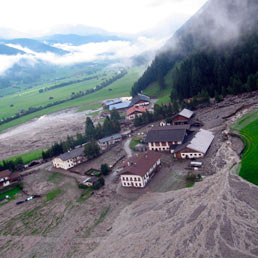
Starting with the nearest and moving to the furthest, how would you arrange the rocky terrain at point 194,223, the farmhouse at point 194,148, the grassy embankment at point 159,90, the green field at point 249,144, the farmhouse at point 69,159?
the rocky terrain at point 194,223 → the green field at point 249,144 → the farmhouse at point 194,148 → the farmhouse at point 69,159 → the grassy embankment at point 159,90

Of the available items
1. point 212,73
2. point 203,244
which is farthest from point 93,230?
point 212,73

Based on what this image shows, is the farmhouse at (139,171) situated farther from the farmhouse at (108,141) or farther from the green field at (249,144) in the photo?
the farmhouse at (108,141)

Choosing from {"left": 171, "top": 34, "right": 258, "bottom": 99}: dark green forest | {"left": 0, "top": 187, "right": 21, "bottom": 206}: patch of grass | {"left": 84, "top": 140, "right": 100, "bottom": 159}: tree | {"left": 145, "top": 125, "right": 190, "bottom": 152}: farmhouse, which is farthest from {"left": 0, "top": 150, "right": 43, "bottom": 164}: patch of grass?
{"left": 171, "top": 34, "right": 258, "bottom": 99}: dark green forest

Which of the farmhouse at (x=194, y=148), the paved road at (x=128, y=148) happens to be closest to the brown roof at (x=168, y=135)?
the farmhouse at (x=194, y=148)

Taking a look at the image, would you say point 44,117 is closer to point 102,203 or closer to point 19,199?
point 19,199

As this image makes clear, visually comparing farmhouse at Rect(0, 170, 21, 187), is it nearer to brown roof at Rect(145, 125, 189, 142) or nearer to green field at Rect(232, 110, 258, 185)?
brown roof at Rect(145, 125, 189, 142)

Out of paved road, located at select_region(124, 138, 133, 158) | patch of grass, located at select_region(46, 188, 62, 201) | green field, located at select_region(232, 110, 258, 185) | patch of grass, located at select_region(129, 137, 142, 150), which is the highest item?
green field, located at select_region(232, 110, 258, 185)
